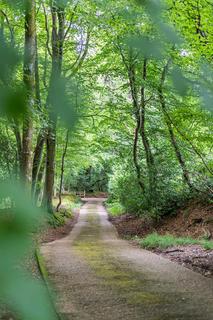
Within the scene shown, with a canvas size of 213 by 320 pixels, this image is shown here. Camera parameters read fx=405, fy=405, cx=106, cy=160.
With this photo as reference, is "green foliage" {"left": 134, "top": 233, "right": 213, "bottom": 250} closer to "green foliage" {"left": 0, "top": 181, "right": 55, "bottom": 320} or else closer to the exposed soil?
the exposed soil

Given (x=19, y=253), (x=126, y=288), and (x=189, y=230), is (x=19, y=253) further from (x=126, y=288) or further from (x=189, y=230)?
(x=189, y=230)

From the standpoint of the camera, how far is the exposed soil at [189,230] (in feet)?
24.6

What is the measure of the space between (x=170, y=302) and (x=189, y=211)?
26.2 feet

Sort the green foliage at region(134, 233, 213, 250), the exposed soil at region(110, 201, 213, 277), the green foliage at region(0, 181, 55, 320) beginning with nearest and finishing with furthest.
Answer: the green foliage at region(0, 181, 55, 320) → the exposed soil at region(110, 201, 213, 277) → the green foliage at region(134, 233, 213, 250)

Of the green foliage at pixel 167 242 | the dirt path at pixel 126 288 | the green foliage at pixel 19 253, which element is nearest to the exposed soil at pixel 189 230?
the green foliage at pixel 167 242

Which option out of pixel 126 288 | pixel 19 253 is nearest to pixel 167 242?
pixel 126 288

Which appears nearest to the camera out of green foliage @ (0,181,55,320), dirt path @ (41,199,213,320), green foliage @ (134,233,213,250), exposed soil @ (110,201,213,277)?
green foliage @ (0,181,55,320)

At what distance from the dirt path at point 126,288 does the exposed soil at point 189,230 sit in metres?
0.36

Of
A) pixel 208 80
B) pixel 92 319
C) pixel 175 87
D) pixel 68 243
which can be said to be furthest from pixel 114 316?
pixel 68 243

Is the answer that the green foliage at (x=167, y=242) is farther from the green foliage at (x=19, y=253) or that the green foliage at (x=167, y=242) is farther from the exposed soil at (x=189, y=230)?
the green foliage at (x=19, y=253)

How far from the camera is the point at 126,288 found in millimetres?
5590

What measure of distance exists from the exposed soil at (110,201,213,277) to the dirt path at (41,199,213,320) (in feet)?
1.17

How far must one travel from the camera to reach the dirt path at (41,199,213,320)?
15.0 ft

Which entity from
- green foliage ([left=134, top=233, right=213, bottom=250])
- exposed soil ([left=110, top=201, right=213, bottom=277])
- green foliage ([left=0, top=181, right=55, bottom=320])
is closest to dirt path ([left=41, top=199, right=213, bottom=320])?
exposed soil ([left=110, top=201, right=213, bottom=277])
